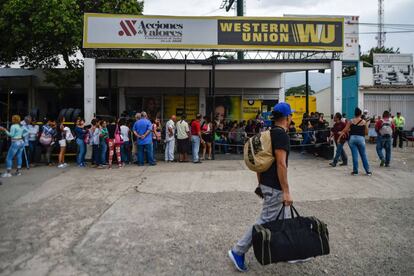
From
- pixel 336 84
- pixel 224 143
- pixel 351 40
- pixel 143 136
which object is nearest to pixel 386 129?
pixel 336 84

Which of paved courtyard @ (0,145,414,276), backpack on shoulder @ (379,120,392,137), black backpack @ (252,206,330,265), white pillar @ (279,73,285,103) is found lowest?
paved courtyard @ (0,145,414,276)

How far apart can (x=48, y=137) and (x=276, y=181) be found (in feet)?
34.5

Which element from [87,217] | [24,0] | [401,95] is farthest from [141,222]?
[401,95]

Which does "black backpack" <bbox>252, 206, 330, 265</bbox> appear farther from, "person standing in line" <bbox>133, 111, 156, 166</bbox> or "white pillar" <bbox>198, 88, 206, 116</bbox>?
"white pillar" <bbox>198, 88, 206, 116</bbox>

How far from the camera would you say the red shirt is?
13277 mm

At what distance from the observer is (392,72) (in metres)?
25.8

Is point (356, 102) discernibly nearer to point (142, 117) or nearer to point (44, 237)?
point (142, 117)

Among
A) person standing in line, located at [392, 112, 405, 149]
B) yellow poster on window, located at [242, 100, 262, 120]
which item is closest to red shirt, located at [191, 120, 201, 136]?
yellow poster on window, located at [242, 100, 262, 120]

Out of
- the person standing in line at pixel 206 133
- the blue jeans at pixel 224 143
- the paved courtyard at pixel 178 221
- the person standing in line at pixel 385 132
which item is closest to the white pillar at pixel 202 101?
the blue jeans at pixel 224 143

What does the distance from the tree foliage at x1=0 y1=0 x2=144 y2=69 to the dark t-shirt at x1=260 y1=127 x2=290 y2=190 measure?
1236 centimetres

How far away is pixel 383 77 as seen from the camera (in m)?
25.7

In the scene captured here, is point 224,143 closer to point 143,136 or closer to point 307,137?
point 307,137

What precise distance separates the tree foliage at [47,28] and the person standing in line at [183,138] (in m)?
4.73

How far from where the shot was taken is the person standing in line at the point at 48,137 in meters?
12.8
